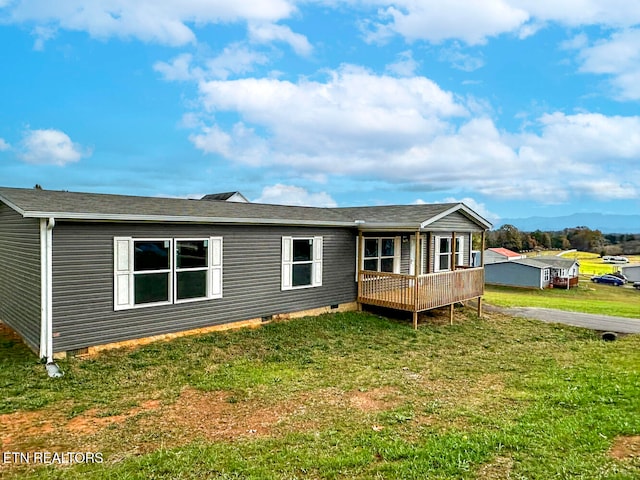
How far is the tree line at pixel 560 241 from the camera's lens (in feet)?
250

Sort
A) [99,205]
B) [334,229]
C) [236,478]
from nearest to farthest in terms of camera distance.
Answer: [236,478], [99,205], [334,229]

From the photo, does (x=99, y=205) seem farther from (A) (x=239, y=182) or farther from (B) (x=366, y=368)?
(A) (x=239, y=182)

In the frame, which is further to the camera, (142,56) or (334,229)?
(142,56)

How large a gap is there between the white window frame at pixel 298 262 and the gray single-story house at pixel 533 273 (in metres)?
34.3

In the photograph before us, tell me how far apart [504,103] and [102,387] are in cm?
2459

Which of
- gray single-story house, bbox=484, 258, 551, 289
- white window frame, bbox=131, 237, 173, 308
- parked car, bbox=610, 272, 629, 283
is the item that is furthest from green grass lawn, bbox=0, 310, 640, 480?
parked car, bbox=610, 272, 629, 283

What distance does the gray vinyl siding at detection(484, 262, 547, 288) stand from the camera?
3909cm

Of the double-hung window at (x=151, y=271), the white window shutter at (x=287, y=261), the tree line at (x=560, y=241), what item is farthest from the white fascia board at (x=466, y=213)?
the tree line at (x=560, y=241)

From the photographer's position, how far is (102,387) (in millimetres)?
6012

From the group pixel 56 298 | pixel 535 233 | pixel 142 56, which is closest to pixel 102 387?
pixel 56 298

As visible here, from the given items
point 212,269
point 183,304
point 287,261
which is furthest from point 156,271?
point 287,261

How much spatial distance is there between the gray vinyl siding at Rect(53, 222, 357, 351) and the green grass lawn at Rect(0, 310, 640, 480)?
0.50m

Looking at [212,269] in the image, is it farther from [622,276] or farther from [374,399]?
[622,276]

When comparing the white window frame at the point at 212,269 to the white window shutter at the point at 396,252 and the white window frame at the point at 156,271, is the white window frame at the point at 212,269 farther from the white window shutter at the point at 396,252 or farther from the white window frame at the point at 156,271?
the white window shutter at the point at 396,252
